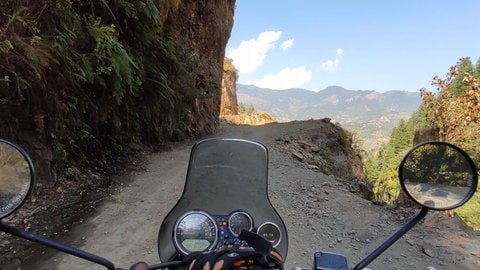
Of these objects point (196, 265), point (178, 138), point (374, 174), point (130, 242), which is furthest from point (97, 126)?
point (374, 174)

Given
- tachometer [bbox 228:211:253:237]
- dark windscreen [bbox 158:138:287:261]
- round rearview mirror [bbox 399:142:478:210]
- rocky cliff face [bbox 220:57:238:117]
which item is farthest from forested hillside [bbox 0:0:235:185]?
rocky cliff face [bbox 220:57:238:117]

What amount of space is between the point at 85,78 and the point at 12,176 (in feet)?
14.5

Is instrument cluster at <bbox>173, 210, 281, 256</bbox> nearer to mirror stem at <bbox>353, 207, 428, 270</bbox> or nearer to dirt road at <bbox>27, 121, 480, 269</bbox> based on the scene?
mirror stem at <bbox>353, 207, 428, 270</bbox>

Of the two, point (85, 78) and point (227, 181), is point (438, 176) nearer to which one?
point (227, 181)

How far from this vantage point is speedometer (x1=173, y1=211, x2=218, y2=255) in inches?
76.9

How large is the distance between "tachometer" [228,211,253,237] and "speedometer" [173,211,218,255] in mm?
103

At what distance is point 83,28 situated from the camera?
5.72m

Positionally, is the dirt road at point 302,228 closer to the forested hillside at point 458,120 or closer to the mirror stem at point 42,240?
the mirror stem at point 42,240

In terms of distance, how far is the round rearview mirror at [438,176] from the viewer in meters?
1.71

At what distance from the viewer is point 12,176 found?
4.98ft

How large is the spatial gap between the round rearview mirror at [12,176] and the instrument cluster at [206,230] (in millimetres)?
767

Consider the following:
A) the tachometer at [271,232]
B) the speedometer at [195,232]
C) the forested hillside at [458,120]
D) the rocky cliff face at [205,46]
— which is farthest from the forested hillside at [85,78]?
the forested hillside at [458,120]

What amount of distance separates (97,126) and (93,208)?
6.71ft

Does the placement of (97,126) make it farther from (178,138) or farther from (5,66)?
(178,138)
